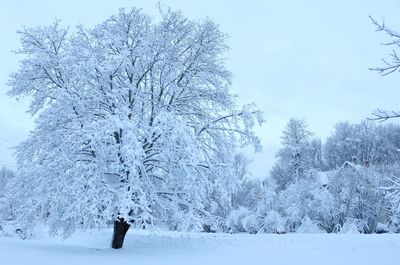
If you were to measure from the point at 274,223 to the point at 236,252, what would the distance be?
16.2 m

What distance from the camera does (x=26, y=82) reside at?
622 inches

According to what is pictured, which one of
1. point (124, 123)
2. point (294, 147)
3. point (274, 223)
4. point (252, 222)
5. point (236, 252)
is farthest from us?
point (294, 147)

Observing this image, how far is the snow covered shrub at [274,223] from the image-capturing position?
2902cm

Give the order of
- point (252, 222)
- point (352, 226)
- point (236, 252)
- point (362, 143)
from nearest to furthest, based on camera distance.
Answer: point (236, 252), point (352, 226), point (252, 222), point (362, 143)

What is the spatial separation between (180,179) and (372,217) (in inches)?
708

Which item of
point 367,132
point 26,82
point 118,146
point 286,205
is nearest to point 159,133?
point 118,146

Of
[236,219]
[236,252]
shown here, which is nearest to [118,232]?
[236,252]

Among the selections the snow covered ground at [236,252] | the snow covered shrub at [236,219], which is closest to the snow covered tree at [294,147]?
the snow covered shrub at [236,219]

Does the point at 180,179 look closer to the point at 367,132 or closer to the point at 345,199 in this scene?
the point at 345,199

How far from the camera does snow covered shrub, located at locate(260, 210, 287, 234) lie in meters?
29.0

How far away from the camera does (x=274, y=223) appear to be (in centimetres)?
2966

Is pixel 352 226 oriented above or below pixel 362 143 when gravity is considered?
below

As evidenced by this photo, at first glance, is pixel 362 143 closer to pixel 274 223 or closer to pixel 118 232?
pixel 274 223

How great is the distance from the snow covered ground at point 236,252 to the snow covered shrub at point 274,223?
39.0 feet
